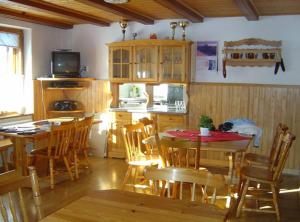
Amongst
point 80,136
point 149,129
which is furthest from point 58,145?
point 149,129

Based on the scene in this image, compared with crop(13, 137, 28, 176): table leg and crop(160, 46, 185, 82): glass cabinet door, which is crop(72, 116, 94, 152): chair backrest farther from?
crop(160, 46, 185, 82): glass cabinet door

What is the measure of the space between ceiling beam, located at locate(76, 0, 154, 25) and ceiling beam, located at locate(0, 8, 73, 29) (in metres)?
1.61

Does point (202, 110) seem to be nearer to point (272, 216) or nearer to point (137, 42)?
point (137, 42)

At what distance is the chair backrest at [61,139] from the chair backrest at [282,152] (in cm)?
252

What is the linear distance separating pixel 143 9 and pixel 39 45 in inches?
83.7

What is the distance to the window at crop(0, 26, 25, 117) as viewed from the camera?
5664mm

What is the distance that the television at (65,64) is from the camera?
20.3ft

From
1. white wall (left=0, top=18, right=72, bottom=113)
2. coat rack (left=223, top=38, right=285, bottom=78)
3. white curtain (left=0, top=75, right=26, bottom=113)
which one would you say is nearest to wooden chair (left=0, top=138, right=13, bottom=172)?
white curtain (left=0, top=75, right=26, bottom=113)

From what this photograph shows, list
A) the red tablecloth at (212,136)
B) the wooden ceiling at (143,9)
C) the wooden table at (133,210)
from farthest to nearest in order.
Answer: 1. the wooden ceiling at (143,9)
2. the red tablecloth at (212,136)
3. the wooden table at (133,210)

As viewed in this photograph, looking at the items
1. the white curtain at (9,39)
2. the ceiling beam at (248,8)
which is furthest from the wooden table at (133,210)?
the white curtain at (9,39)

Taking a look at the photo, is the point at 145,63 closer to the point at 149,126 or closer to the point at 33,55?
the point at 149,126

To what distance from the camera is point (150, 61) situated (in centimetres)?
583

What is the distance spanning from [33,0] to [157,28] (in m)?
2.17

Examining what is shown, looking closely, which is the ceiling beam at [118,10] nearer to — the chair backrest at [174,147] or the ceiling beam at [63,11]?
the ceiling beam at [63,11]
